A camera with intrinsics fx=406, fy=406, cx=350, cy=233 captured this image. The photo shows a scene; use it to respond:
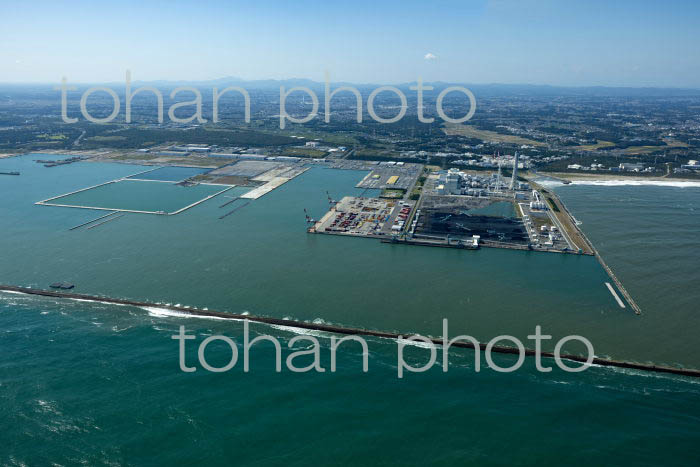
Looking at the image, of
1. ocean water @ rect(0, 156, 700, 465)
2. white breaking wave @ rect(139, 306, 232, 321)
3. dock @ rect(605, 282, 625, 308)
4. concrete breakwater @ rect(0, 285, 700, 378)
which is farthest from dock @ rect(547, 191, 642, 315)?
white breaking wave @ rect(139, 306, 232, 321)

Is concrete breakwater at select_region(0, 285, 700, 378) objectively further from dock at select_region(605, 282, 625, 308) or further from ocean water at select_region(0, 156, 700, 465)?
dock at select_region(605, 282, 625, 308)

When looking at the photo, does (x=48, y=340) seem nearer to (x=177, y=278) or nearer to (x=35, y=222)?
(x=177, y=278)

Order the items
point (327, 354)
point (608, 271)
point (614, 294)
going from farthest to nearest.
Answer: point (608, 271) < point (614, 294) < point (327, 354)

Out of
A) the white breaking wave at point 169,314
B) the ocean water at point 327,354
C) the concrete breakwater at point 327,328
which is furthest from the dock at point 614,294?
the white breaking wave at point 169,314

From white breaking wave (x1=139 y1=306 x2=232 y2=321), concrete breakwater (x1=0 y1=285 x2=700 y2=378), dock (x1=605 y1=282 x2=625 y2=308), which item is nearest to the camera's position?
concrete breakwater (x1=0 y1=285 x2=700 y2=378)

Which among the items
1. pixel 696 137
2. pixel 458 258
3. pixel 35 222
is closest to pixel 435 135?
pixel 696 137

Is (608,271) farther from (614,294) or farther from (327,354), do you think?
(327,354)

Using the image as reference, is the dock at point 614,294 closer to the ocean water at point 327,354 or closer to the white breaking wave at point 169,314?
the ocean water at point 327,354

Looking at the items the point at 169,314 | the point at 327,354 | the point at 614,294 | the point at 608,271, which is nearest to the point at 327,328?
the point at 327,354

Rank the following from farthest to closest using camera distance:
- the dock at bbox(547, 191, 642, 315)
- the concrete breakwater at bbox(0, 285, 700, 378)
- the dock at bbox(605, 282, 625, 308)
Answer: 1. the dock at bbox(605, 282, 625, 308)
2. the dock at bbox(547, 191, 642, 315)
3. the concrete breakwater at bbox(0, 285, 700, 378)

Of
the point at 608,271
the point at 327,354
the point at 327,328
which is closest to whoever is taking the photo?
the point at 327,354
